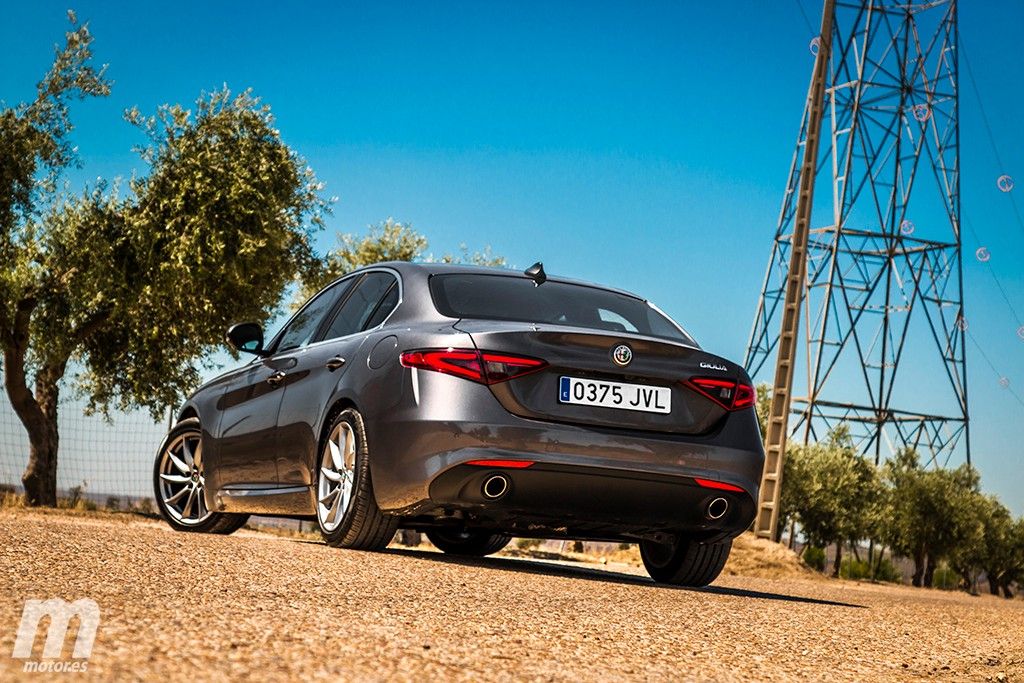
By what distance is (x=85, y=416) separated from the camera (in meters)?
25.7

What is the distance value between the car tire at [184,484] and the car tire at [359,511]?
83.7 inches

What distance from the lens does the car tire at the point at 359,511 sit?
23.0 ft

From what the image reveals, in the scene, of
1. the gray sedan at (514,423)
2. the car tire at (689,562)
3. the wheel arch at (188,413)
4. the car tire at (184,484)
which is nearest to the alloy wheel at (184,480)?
the car tire at (184,484)

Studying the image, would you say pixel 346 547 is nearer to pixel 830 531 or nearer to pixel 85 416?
pixel 85 416

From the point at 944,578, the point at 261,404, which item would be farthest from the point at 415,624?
the point at 944,578

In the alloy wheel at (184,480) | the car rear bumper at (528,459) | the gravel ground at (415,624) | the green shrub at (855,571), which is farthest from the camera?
the green shrub at (855,571)

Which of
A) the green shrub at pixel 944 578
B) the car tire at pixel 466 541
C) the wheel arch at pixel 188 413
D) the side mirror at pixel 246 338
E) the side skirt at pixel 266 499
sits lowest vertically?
the green shrub at pixel 944 578

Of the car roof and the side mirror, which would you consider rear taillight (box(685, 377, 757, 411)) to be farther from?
the side mirror

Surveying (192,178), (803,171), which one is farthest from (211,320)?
(803,171)

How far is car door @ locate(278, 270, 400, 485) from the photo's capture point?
7.51 metres

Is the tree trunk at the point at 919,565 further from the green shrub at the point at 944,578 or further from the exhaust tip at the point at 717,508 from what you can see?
the exhaust tip at the point at 717,508
